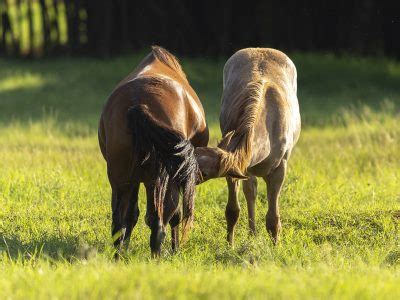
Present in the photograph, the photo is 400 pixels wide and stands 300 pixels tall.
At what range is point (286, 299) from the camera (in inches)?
184

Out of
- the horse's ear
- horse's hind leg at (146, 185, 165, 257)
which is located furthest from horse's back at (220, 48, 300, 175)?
horse's hind leg at (146, 185, 165, 257)

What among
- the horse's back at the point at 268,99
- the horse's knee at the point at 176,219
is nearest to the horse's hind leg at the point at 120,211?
the horse's knee at the point at 176,219

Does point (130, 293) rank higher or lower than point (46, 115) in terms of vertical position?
higher

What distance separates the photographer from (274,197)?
770cm

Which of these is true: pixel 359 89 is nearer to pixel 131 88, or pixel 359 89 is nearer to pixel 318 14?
pixel 318 14

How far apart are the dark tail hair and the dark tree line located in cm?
1498

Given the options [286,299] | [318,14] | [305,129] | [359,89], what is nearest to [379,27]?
[318,14]

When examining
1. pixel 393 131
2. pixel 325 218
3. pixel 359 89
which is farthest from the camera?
pixel 359 89

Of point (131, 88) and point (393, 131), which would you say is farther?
point (393, 131)

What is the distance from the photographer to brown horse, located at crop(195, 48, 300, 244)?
6.43 m

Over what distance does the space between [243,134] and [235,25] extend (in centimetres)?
1485

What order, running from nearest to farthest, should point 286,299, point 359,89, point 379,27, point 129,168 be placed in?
point 286,299 < point 129,168 < point 359,89 < point 379,27

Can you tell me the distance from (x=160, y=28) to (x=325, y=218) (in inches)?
549

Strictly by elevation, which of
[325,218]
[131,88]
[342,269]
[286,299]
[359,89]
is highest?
[131,88]
